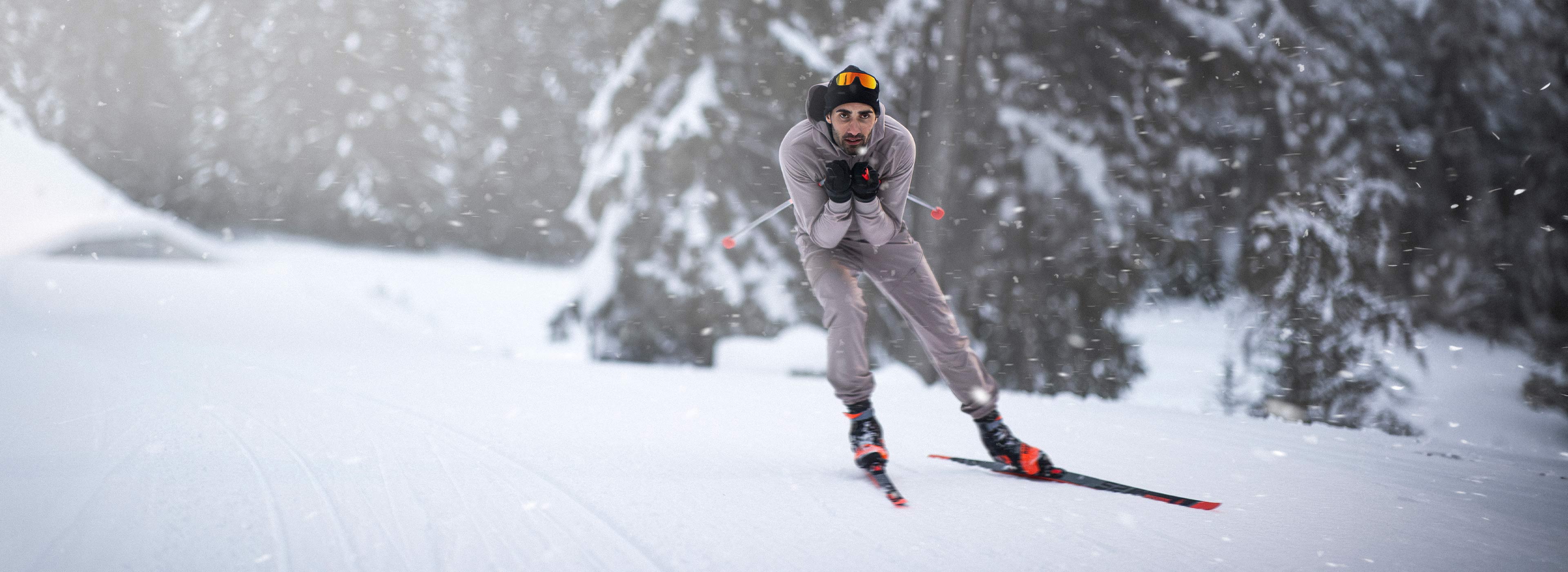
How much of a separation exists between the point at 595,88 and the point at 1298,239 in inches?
479

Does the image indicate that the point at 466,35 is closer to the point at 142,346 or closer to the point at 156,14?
the point at 156,14

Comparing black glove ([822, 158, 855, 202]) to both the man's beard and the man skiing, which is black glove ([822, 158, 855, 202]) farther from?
the man's beard

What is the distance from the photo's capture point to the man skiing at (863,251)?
2.88 meters

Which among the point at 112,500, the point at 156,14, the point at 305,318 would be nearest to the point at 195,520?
the point at 112,500

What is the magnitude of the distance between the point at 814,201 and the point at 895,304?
0.61 meters

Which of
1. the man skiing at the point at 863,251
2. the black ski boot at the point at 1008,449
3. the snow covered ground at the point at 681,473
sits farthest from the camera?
the black ski boot at the point at 1008,449

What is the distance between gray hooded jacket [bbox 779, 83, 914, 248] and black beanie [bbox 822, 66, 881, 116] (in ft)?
0.22

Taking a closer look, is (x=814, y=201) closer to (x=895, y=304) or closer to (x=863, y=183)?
(x=863, y=183)

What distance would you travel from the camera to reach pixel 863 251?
3.29m

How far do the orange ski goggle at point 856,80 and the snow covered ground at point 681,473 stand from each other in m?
1.44

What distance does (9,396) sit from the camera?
3857 mm

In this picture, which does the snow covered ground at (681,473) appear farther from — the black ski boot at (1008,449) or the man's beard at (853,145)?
the man's beard at (853,145)

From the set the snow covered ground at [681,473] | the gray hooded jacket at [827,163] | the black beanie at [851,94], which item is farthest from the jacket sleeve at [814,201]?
the snow covered ground at [681,473]

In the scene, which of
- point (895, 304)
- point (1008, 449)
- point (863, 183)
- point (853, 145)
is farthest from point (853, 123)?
point (1008, 449)
